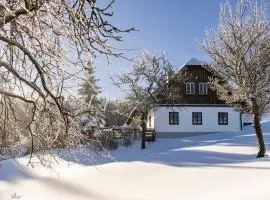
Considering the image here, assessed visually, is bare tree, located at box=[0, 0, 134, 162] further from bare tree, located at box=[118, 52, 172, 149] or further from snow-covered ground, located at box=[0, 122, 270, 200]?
bare tree, located at box=[118, 52, 172, 149]

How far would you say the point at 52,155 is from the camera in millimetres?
6246

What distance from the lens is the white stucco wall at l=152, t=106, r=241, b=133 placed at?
143 ft

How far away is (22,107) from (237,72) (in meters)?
19.5

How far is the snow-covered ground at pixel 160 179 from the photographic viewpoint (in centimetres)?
1706

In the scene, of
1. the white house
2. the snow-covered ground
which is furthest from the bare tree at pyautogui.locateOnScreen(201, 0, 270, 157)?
the white house

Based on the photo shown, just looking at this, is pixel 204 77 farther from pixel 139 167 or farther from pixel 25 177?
pixel 25 177

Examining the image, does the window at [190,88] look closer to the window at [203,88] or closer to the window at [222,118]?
the window at [203,88]

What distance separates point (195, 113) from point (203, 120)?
3.31 ft

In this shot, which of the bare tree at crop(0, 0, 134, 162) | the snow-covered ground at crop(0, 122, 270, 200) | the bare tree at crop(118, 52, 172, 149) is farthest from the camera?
the bare tree at crop(118, 52, 172, 149)

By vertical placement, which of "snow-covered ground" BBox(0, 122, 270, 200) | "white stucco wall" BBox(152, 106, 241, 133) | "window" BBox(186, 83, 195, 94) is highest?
"window" BBox(186, 83, 195, 94)

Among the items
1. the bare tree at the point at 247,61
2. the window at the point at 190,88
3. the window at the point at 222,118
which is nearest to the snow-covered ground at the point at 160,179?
the bare tree at the point at 247,61

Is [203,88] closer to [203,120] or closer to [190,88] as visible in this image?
[190,88]

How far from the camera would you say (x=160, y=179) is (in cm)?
2077

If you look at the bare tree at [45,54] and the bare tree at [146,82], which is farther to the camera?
the bare tree at [146,82]
